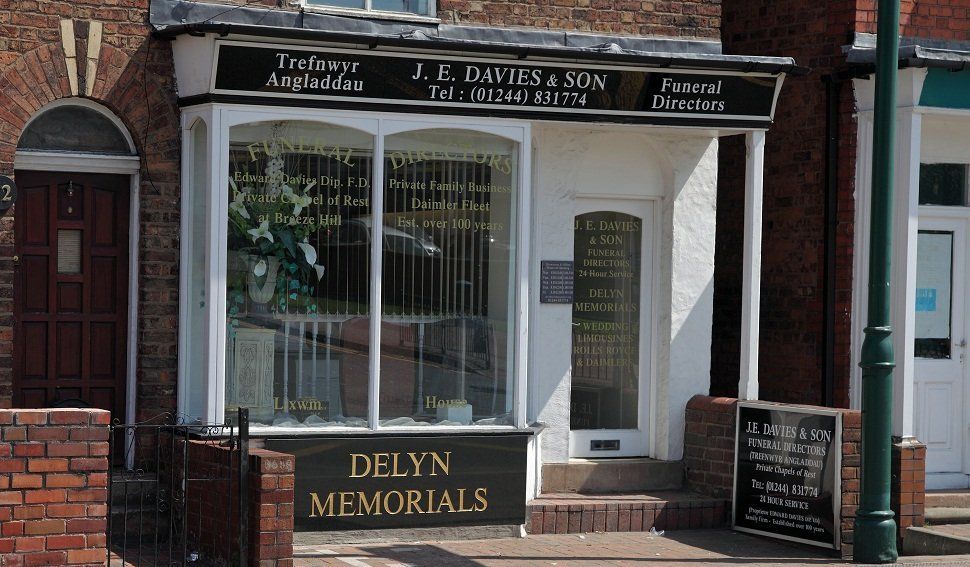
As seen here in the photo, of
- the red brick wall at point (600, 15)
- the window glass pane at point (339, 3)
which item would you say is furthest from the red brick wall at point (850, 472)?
the window glass pane at point (339, 3)

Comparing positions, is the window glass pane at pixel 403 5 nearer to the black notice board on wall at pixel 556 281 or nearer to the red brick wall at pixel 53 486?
the black notice board on wall at pixel 556 281

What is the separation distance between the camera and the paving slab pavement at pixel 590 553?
919 cm

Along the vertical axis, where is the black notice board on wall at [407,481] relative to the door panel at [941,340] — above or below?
below

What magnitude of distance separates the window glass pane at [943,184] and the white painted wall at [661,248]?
1.94 meters

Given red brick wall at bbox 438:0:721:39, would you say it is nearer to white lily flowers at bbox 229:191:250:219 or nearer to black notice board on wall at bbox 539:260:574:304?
black notice board on wall at bbox 539:260:574:304

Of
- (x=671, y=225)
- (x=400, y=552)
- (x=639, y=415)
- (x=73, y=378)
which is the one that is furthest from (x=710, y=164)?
(x=73, y=378)

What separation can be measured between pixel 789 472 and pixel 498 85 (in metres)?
3.60

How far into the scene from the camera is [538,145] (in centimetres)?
1067

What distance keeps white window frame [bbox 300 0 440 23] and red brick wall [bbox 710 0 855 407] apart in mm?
3487

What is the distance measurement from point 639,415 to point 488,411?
1.67m

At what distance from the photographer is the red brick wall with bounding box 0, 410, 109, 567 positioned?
7.13m

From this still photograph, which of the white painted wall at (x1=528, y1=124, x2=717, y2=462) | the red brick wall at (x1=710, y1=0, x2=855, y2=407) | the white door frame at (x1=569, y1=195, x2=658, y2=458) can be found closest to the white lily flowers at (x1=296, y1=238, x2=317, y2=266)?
the white painted wall at (x1=528, y1=124, x2=717, y2=462)

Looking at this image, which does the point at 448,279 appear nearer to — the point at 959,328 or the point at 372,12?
the point at 372,12

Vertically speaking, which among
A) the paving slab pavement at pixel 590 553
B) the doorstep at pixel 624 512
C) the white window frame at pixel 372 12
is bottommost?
the paving slab pavement at pixel 590 553
